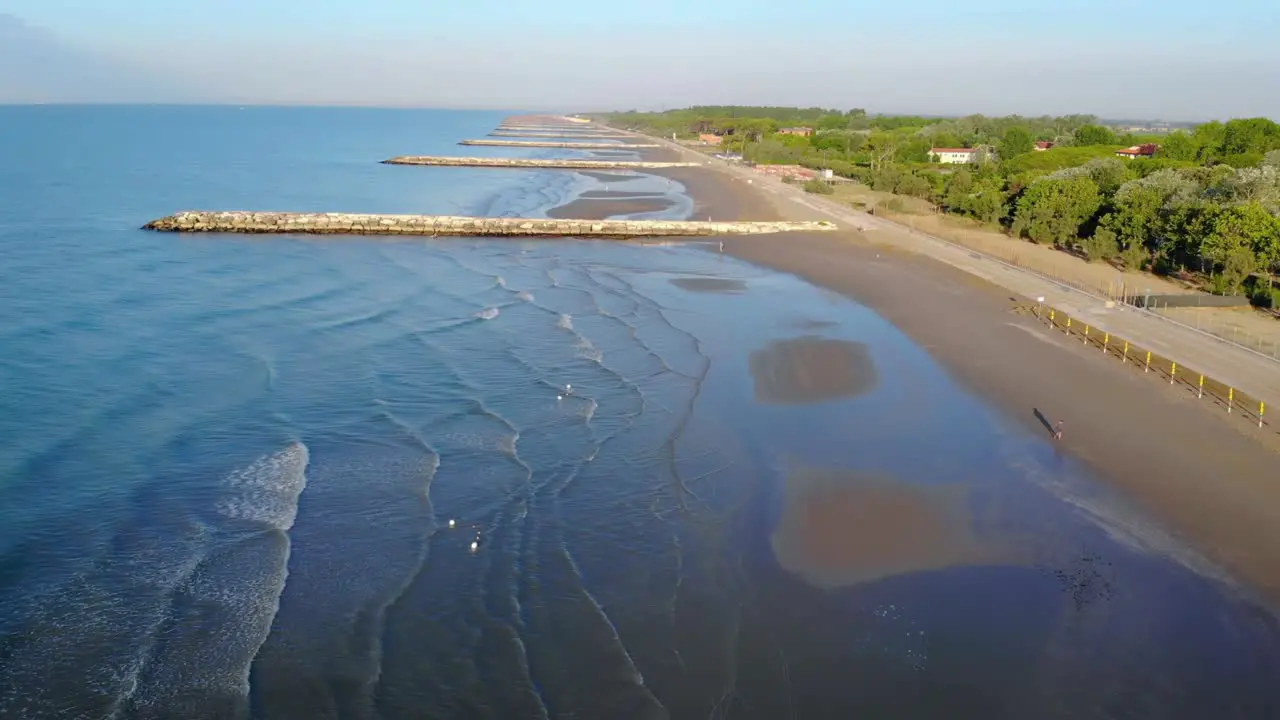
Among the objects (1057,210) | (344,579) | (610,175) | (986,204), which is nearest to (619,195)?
(610,175)

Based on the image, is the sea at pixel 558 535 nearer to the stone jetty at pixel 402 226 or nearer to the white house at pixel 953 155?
the stone jetty at pixel 402 226

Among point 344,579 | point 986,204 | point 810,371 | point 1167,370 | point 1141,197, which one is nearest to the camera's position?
point 344,579

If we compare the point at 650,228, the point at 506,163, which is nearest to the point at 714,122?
the point at 506,163

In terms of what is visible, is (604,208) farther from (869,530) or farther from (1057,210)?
(869,530)

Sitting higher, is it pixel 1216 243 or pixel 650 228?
pixel 1216 243

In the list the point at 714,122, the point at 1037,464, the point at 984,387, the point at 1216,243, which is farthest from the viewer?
the point at 714,122

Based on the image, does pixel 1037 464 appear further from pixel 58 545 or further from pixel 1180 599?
pixel 58 545
